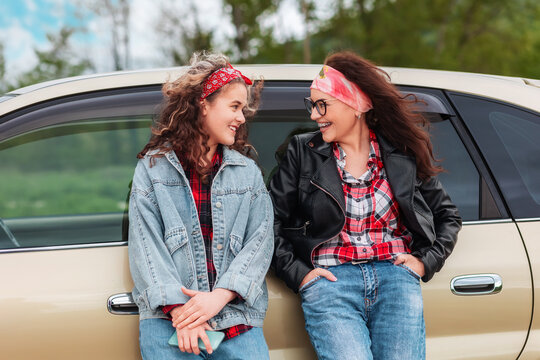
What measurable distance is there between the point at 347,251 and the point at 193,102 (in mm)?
851

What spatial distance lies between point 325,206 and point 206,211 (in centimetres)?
46

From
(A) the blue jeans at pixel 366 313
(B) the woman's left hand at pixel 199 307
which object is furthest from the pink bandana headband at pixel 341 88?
(B) the woman's left hand at pixel 199 307

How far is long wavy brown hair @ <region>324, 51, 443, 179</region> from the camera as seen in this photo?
2.20m

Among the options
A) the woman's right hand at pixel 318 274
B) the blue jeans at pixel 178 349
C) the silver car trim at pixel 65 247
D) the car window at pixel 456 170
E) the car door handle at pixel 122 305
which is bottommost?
the blue jeans at pixel 178 349

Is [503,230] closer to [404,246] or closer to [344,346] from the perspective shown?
[404,246]

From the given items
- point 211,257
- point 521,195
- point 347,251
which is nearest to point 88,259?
point 211,257

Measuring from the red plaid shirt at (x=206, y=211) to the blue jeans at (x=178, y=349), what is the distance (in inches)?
1.2

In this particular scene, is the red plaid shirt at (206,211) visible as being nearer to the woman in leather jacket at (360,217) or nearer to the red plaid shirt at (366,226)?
the woman in leather jacket at (360,217)

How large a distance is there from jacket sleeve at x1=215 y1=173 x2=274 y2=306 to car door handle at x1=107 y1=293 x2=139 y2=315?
0.32 metres

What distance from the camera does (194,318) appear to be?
1.84m

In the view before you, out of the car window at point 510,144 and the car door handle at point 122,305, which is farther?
the car window at point 510,144

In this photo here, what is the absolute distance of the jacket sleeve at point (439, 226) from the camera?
2.07 metres

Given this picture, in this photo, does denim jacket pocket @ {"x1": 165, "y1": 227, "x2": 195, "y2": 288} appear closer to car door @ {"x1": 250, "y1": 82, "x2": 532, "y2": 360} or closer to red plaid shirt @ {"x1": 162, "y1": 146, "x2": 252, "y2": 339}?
red plaid shirt @ {"x1": 162, "y1": 146, "x2": 252, "y2": 339}

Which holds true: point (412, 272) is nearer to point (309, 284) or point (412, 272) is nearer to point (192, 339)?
point (309, 284)
